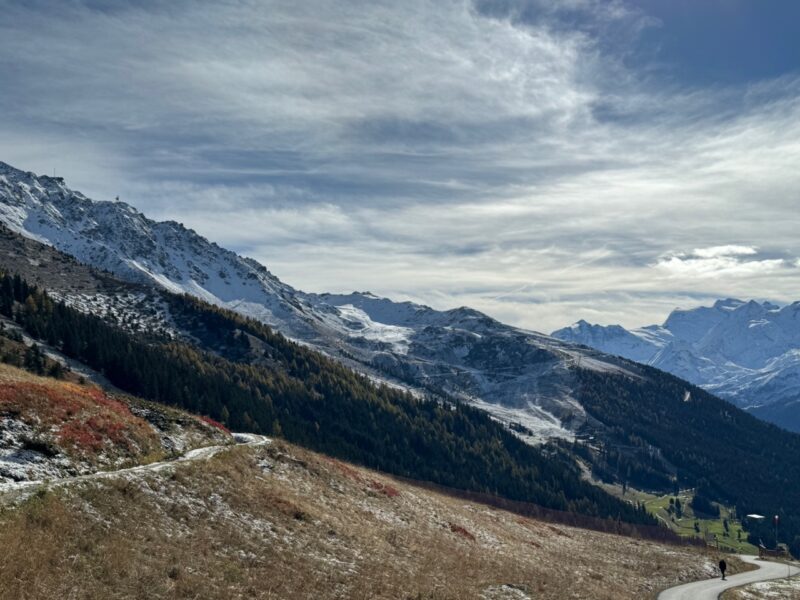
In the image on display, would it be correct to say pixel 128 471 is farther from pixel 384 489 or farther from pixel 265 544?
pixel 384 489

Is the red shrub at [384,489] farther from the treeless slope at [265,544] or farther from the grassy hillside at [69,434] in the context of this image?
the grassy hillside at [69,434]

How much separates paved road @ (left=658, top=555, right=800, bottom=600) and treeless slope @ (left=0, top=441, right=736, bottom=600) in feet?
8.41

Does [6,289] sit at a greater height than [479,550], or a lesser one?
greater

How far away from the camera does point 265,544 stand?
34.6 meters

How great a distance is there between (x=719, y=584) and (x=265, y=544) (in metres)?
60.0

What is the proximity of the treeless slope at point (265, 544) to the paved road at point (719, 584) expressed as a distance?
256 centimetres

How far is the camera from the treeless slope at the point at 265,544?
25734mm

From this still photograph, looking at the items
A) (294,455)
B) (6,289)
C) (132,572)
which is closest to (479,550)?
(294,455)

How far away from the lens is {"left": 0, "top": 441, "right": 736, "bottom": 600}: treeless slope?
84.4 feet

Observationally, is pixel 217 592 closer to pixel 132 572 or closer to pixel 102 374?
pixel 132 572

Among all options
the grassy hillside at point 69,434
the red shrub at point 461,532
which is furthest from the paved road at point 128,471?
the red shrub at point 461,532

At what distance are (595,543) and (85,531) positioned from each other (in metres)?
74.4

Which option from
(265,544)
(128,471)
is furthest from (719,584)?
(128,471)

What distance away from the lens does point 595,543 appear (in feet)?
282
